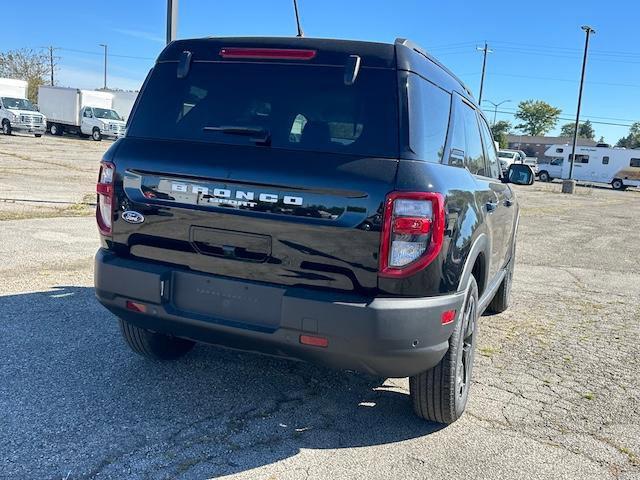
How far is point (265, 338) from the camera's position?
274 centimetres

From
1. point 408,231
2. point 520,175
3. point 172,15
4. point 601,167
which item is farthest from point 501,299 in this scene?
point 601,167

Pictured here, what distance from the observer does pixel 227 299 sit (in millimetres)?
2816

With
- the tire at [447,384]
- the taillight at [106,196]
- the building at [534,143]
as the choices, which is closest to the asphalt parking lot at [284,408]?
the tire at [447,384]

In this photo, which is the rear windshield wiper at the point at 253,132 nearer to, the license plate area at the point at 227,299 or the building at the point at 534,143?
the license plate area at the point at 227,299

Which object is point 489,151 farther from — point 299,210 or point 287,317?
point 287,317

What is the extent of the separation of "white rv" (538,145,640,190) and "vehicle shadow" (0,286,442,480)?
42.2 meters

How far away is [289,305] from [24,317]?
2.99 m

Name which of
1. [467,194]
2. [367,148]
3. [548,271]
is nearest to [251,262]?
[367,148]

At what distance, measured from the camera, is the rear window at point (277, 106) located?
2.78 m

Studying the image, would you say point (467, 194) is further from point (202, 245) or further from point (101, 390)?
point (101, 390)

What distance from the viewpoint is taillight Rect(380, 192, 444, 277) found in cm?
258

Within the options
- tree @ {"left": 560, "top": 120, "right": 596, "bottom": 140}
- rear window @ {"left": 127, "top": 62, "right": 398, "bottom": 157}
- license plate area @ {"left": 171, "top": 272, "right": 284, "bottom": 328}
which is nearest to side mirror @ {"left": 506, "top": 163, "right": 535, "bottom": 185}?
rear window @ {"left": 127, "top": 62, "right": 398, "bottom": 157}

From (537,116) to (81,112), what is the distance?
333 ft

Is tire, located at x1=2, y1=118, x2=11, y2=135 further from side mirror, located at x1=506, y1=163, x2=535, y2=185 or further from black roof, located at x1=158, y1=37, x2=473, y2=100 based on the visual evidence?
black roof, located at x1=158, y1=37, x2=473, y2=100
